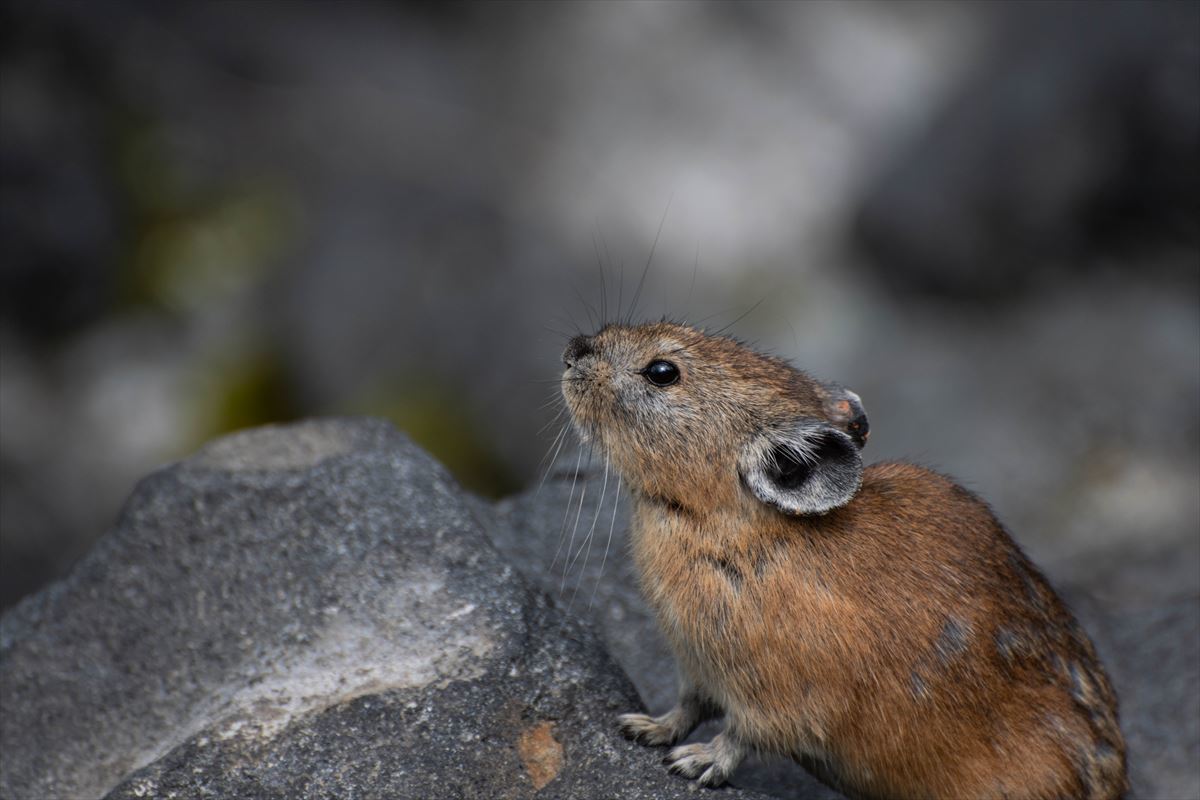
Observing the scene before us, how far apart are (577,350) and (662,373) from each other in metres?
0.48

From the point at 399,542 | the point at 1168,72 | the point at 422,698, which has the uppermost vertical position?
the point at 1168,72

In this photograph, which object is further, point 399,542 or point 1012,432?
point 1012,432

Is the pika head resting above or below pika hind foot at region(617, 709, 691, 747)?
above

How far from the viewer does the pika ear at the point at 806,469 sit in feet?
18.7

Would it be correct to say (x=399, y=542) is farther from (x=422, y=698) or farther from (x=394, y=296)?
(x=394, y=296)

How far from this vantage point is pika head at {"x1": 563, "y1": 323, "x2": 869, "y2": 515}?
5750 millimetres

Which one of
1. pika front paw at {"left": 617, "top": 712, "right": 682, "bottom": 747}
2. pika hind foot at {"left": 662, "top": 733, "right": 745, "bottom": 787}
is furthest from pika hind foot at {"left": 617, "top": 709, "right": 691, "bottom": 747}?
pika hind foot at {"left": 662, "top": 733, "right": 745, "bottom": 787}

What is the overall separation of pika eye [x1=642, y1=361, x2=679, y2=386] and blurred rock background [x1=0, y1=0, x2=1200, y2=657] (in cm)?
646

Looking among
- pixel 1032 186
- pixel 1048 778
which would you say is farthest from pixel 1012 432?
pixel 1048 778

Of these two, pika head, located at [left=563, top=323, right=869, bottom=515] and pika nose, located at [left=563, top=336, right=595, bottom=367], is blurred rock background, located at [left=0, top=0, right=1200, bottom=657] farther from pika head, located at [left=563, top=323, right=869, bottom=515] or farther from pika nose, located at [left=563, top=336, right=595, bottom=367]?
pika nose, located at [left=563, top=336, right=595, bottom=367]

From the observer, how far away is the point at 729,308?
51.8ft

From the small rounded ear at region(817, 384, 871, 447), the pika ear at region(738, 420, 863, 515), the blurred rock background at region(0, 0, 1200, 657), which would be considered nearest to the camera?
the pika ear at region(738, 420, 863, 515)

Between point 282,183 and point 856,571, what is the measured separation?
1213 cm

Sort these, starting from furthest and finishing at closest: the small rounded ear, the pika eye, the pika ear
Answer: the small rounded ear
the pika eye
the pika ear
